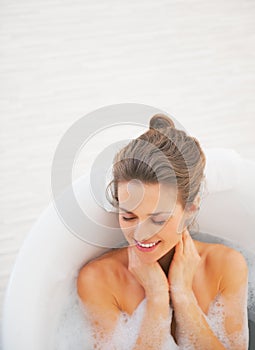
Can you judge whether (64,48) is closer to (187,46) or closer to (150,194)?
(187,46)

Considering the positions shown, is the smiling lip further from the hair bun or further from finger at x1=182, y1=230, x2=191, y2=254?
the hair bun

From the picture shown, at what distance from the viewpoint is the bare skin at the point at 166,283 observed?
1.43 meters

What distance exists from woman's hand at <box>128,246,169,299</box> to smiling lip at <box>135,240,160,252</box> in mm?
69

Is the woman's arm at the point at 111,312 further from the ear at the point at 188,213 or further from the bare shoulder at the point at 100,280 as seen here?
the ear at the point at 188,213

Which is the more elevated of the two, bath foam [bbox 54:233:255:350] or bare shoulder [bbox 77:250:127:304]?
bare shoulder [bbox 77:250:127:304]

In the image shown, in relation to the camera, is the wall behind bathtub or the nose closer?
the nose

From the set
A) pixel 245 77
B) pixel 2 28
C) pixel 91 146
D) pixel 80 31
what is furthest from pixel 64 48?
pixel 245 77

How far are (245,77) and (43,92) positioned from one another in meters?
0.76

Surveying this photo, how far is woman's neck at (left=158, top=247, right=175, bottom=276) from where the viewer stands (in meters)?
1.46

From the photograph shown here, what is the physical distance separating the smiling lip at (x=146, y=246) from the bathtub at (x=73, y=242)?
167mm

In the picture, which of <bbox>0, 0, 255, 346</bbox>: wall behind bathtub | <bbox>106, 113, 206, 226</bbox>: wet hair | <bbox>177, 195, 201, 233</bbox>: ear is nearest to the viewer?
<bbox>106, 113, 206, 226</bbox>: wet hair

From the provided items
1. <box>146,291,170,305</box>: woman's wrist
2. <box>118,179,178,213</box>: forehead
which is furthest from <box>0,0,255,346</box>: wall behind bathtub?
<box>118,179,178,213</box>: forehead

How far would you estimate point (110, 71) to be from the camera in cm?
233

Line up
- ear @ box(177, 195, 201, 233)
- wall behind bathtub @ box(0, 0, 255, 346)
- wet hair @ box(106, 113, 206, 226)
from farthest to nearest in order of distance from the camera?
wall behind bathtub @ box(0, 0, 255, 346) < ear @ box(177, 195, 201, 233) < wet hair @ box(106, 113, 206, 226)
